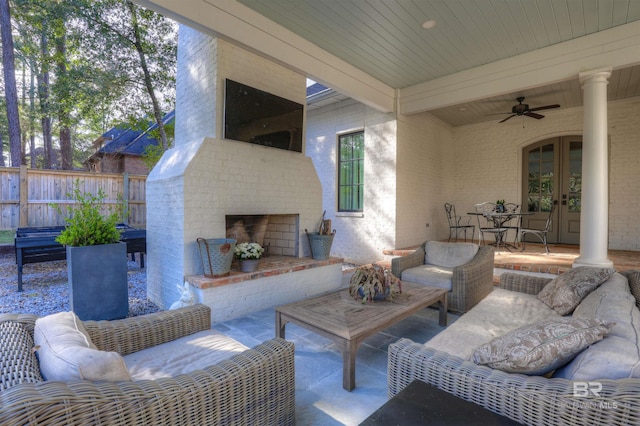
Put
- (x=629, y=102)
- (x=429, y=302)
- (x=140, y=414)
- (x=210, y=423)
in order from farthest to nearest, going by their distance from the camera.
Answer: (x=629, y=102) < (x=429, y=302) < (x=210, y=423) < (x=140, y=414)

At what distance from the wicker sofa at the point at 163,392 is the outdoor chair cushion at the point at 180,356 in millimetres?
57

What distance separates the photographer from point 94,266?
3.06m

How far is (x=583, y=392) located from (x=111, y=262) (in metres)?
3.69

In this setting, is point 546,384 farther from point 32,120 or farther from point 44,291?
point 32,120

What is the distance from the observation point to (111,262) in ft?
10.4

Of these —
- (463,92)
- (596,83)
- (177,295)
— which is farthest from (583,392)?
(463,92)

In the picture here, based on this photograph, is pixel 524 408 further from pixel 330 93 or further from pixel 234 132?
pixel 330 93

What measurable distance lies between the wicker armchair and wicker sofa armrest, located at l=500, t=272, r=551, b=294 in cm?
37

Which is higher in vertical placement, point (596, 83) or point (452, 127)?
point (452, 127)

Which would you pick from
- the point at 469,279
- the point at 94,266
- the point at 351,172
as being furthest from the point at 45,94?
the point at 469,279

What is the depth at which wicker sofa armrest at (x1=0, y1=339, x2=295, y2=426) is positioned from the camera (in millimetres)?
788

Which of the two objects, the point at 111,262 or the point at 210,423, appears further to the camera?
the point at 111,262

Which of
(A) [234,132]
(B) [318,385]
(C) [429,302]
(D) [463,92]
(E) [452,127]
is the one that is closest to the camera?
(B) [318,385]

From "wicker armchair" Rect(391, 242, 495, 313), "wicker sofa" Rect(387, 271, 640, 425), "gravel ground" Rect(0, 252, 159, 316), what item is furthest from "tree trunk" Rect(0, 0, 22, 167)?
"wicker sofa" Rect(387, 271, 640, 425)
